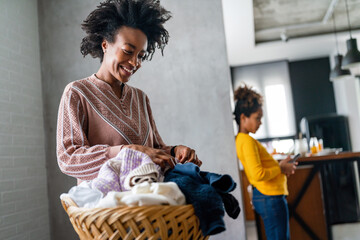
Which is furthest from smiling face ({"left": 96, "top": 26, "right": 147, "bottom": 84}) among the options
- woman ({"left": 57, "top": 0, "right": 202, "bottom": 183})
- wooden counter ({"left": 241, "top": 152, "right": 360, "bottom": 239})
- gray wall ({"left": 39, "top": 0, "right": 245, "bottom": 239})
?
wooden counter ({"left": 241, "top": 152, "right": 360, "bottom": 239})

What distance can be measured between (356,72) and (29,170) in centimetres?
586

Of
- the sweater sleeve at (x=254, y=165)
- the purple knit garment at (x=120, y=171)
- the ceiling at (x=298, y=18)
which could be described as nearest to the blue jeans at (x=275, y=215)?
the sweater sleeve at (x=254, y=165)

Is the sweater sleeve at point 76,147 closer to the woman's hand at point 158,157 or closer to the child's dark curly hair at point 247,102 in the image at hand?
the woman's hand at point 158,157

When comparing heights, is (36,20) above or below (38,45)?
above

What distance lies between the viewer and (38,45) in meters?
2.74

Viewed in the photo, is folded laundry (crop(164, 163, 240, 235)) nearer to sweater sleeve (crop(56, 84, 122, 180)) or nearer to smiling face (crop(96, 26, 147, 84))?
sweater sleeve (crop(56, 84, 122, 180))

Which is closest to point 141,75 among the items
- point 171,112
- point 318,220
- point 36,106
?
point 171,112

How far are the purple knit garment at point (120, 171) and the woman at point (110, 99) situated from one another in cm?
14

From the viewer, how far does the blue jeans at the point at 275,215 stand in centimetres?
234

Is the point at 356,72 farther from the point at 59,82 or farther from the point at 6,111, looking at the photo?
the point at 6,111

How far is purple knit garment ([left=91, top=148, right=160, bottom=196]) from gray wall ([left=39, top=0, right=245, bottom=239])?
1647mm

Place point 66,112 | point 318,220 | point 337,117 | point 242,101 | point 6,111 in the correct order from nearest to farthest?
point 66,112, point 6,111, point 242,101, point 318,220, point 337,117

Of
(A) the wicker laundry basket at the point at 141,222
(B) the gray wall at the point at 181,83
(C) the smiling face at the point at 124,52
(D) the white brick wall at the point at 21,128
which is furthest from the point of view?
(B) the gray wall at the point at 181,83

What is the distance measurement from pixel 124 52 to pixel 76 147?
1.29 feet
